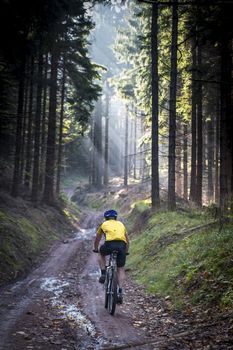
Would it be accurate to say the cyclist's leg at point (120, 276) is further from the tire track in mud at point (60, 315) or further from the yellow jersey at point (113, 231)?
the yellow jersey at point (113, 231)

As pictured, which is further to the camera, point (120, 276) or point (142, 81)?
point (142, 81)

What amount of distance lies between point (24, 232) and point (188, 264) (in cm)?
875

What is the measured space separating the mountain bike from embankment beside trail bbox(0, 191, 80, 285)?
3832 mm

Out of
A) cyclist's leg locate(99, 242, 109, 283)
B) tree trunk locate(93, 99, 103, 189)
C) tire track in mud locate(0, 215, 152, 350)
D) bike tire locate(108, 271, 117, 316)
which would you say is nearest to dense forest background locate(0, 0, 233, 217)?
cyclist's leg locate(99, 242, 109, 283)

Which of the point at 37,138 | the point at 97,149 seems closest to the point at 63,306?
the point at 37,138

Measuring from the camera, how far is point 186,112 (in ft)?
71.3

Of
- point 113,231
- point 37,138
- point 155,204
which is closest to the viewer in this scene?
point 113,231

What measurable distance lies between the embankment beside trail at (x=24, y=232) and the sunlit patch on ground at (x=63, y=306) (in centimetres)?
123

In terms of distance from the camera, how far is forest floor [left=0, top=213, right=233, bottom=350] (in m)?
6.28

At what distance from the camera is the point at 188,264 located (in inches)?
388

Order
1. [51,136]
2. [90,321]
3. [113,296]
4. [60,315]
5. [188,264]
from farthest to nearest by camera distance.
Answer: [51,136], [188,264], [113,296], [60,315], [90,321]

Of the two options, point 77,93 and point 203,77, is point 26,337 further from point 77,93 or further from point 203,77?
point 77,93

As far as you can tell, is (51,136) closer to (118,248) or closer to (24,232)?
(24,232)

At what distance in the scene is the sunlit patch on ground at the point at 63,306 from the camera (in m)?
7.32
